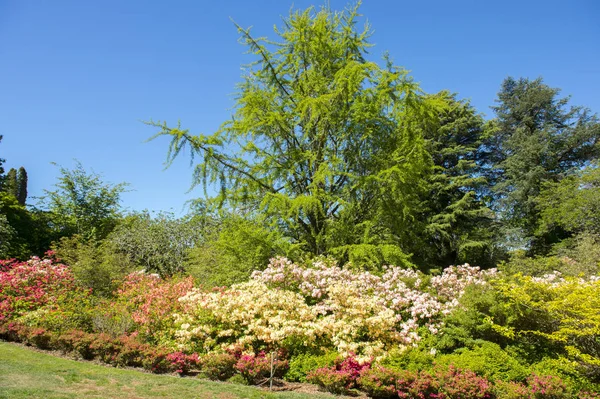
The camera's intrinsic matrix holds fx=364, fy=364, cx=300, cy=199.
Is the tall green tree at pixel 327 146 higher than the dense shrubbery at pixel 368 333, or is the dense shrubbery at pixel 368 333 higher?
the tall green tree at pixel 327 146

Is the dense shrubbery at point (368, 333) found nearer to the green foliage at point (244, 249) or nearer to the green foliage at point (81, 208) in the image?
the green foliage at point (244, 249)

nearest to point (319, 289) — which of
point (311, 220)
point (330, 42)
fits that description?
point (311, 220)

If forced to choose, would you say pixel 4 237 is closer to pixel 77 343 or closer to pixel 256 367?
pixel 77 343

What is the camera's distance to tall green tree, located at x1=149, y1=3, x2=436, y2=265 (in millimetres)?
10602

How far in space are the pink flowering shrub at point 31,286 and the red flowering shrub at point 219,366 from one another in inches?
228

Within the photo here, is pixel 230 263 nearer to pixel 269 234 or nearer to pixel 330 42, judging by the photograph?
pixel 269 234

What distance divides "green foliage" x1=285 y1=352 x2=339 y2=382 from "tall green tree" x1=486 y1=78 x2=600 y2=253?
1729 cm

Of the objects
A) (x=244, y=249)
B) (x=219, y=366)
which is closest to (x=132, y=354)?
(x=219, y=366)

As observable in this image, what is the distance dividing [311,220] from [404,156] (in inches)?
134

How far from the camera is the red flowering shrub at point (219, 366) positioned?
20.8ft

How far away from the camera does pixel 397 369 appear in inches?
234

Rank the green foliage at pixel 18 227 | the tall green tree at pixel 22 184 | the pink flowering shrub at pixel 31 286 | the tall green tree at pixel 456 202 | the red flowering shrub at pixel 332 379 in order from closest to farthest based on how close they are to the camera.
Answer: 1. the red flowering shrub at pixel 332 379
2. the pink flowering shrub at pixel 31 286
3. the green foliage at pixel 18 227
4. the tall green tree at pixel 456 202
5. the tall green tree at pixel 22 184

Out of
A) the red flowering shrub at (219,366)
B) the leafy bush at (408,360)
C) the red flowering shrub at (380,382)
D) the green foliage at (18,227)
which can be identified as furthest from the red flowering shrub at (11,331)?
the green foliage at (18,227)

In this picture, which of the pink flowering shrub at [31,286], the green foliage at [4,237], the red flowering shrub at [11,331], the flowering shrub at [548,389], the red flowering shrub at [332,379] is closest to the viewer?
the flowering shrub at [548,389]
